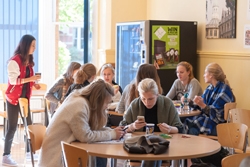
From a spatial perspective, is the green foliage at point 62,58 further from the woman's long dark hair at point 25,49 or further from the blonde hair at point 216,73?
the blonde hair at point 216,73

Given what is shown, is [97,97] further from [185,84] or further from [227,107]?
[185,84]

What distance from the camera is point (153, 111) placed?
174 inches

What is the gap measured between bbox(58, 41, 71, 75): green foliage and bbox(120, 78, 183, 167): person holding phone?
17.6ft

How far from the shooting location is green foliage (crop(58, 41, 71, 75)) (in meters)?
9.66

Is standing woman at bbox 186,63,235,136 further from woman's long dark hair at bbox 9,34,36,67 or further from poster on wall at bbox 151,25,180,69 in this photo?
woman's long dark hair at bbox 9,34,36,67

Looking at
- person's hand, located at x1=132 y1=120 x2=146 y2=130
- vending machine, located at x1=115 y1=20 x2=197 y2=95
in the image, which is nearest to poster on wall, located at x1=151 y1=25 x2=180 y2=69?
vending machine, located at x1=115 y1=20 x2=197 y2=95

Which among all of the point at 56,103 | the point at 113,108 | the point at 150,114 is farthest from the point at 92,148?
the point at 56,103

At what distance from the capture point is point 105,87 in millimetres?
3859

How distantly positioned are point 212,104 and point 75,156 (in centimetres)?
277

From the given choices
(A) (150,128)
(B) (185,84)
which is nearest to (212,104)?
(B) (185,84)

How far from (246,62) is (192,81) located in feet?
2.29

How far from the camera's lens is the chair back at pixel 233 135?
4363 millimetres

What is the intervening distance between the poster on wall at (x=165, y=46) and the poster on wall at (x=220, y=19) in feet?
1.50

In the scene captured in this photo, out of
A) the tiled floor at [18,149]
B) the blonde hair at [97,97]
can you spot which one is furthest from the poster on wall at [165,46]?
the blonde hair at [97,97]
